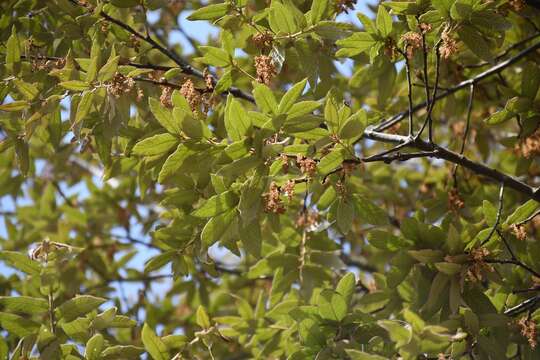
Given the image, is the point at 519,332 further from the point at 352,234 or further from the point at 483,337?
the point at 352,234

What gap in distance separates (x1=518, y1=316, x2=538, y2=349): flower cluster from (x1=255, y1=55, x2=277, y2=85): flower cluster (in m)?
1.09

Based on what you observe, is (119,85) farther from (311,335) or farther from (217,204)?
(311,335)

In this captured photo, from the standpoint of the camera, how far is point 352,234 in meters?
3.31

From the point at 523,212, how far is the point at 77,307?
60.0 inches

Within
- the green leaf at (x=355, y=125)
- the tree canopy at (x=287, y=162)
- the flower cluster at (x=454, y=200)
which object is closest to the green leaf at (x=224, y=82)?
the tree canopy at (x=287, y=162)

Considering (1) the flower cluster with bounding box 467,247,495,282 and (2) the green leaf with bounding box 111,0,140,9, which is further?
(2) the green leaf with bounding box 111,0,140,9

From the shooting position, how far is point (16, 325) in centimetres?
240

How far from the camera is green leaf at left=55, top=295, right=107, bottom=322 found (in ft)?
7.72

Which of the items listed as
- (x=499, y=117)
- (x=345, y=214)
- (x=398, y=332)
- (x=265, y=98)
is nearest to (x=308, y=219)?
(x=345, y=214)

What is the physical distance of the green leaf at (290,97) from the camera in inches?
72.1

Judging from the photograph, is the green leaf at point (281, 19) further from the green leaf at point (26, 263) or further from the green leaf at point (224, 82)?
the green leaf at point (26, 263)

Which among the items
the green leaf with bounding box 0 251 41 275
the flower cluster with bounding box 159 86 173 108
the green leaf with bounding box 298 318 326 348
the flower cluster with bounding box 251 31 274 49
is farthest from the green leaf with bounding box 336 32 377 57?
the green leaf with bounding box 0 251 41 275

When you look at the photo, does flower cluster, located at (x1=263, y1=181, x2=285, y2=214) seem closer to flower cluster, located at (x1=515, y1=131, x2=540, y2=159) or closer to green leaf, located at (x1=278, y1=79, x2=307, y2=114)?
green leaf, located at (x1=278, y1=79, x2=307, y2=114)

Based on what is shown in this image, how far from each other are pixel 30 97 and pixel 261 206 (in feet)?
2.66
